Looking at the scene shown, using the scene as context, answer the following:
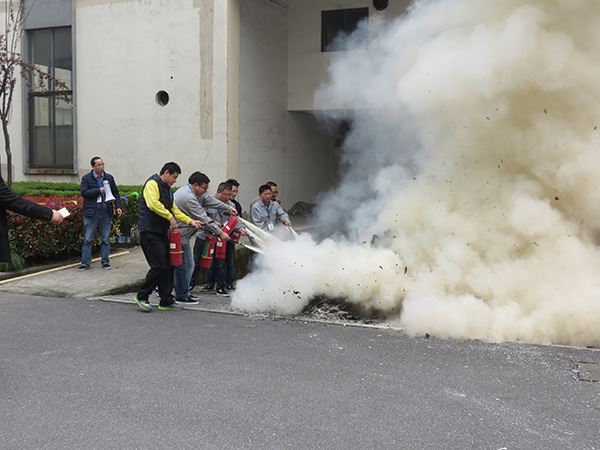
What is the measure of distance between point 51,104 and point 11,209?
33.0ft

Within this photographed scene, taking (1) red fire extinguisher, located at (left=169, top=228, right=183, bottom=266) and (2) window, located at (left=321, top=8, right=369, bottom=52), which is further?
(2) window, located at (left=321, top=8, right=369, bottom=52)

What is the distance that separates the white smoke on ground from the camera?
19.4 feet

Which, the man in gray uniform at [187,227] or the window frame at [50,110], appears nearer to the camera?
the man in gray uniform at [187,227]

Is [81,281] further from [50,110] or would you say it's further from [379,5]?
[379,5]

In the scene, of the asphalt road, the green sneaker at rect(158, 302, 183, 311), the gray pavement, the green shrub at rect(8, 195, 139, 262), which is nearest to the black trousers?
the green sneaker at rect(158, 302, 183, 311)

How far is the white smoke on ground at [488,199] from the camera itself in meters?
5.92

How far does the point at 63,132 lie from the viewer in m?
14.0

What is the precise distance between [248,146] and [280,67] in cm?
238

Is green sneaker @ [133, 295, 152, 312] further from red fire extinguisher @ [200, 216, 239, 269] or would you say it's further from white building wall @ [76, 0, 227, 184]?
white building wall @ [76, 0, 227, 184]

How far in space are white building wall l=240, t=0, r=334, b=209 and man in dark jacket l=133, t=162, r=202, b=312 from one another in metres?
5.89

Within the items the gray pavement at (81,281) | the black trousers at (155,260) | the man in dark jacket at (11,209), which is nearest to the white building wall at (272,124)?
the gray pavement at (81,281)

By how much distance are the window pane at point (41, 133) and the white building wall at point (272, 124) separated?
485 centimetres

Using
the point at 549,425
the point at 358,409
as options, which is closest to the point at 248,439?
the point at 358,409

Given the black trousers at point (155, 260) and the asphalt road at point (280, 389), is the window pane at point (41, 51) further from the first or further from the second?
the asphalt road at point (280, 389)
